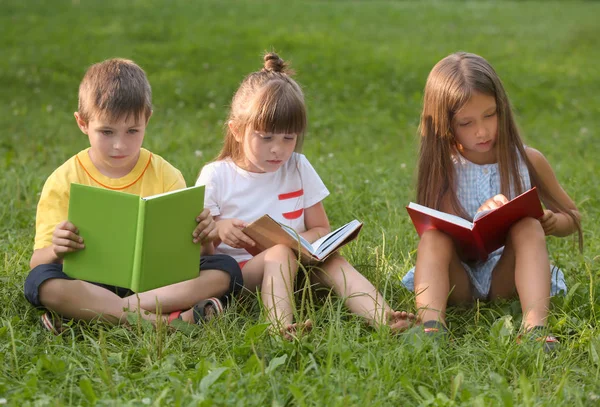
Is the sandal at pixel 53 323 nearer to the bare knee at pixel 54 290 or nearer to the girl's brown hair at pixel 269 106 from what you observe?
the bare knee at pixel 54 290

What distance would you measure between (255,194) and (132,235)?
0.75m

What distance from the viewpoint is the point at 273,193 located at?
11.5ft

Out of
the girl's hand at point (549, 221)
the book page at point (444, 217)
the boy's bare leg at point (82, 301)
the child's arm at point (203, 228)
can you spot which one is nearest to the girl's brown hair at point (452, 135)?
the girl's hand at point (549, 221)

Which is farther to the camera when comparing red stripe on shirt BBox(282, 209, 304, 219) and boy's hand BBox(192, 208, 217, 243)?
red stripe on shirt BBox(282, 209, 304, 219)

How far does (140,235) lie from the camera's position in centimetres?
283

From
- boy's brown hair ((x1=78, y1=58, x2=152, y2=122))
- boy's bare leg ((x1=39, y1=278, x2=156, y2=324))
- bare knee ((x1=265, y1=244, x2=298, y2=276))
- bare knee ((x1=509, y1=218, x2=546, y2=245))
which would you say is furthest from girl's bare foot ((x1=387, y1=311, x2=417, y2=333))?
boy's brown hair ((x1=78, y1=58, x2=152, y2=122))

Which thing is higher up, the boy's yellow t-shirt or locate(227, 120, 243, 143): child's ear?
locate(227, 120, 243, 143): child's ear

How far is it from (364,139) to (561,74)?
13.8 ft

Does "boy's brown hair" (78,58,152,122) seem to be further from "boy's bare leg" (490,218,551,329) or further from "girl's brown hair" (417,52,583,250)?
"boy's bare leg" (490,218,551,329)

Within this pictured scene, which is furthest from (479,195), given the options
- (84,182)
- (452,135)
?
(84,182)

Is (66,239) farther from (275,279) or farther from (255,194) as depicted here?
(255,194)

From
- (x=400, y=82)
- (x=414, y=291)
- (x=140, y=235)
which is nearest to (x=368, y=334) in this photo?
(x=414, y=291)

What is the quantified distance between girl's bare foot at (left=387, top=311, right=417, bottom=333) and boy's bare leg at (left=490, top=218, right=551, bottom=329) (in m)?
0.40

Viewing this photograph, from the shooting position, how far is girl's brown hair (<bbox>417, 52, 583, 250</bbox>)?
11.0ft
